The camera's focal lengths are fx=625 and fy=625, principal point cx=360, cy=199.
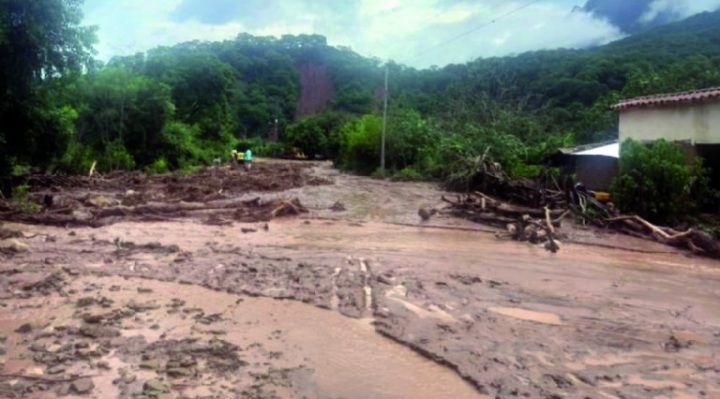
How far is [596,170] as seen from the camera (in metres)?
21.0

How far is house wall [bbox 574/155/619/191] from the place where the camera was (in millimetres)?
20464

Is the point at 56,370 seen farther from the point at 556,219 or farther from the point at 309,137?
the point at 309,137

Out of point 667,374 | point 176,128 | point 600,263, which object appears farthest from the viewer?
point 176,128

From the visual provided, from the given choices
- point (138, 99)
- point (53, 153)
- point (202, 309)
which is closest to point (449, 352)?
point (202, 309)

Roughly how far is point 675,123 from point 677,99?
678 millimetres

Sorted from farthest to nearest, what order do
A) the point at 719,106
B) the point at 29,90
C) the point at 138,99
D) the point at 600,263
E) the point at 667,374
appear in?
the point at 138,99, the point at 29,90, the point at 719,106, the point at 600,263, the point at 667,374

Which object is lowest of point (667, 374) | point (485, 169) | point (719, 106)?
point (667, 374)

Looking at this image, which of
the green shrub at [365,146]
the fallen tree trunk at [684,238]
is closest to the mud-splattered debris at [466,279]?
the fallen tree trunk at [684,238]

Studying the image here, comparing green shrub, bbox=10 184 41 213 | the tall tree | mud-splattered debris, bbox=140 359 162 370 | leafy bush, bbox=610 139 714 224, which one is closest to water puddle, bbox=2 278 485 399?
mud-splattered debris, bbox=140 359 162 370

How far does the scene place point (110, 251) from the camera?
10477 mm

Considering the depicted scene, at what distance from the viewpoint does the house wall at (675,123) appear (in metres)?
15.5

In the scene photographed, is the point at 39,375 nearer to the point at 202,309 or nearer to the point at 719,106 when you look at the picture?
the point at 202,309

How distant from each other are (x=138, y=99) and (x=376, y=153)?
585 inches

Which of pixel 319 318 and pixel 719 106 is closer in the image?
pixel 319 318
